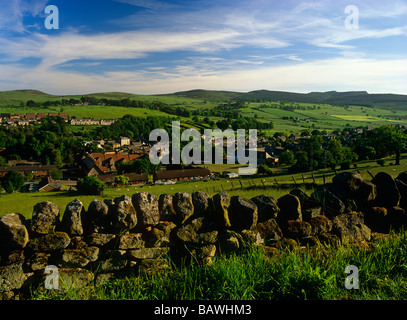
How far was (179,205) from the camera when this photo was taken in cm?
439

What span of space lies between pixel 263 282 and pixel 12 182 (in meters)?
64.9

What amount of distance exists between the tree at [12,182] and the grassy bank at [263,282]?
59591 millimetres

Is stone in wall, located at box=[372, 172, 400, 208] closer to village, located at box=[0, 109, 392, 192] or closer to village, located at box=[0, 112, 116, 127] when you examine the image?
village, located at box=[0, 109, 392, 192]

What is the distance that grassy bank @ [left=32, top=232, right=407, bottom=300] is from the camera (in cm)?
319

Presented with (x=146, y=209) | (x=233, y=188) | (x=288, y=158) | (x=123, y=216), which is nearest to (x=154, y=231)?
(x=146, y=209)

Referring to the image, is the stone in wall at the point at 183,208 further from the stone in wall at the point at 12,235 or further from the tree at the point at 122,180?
the tree at the point at 122,180

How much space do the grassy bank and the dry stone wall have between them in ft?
1.05

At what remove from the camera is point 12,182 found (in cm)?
5519

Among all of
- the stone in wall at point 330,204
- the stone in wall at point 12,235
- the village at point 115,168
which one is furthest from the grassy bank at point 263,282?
the village at point 115,168

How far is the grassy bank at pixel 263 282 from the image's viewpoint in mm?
3189

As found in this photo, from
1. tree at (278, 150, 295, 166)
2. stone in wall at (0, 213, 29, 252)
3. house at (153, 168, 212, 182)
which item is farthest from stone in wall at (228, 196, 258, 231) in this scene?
tree at (278, 150, 295, 166)

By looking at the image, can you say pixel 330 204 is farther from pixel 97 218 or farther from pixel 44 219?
pixel 44 219

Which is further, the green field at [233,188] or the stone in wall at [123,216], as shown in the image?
the green field at [233,188]
